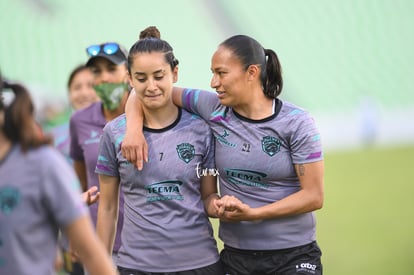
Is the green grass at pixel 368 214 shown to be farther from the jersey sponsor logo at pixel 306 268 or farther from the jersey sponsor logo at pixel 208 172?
the jersey sponsor logo at pixel 208 172

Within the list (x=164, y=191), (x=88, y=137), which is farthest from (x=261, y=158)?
(x=88, y=137)

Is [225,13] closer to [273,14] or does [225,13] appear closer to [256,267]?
[273,14]

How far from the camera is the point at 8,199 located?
3244 millimetres

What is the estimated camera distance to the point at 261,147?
15.6 feet

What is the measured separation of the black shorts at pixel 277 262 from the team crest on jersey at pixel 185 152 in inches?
22.4

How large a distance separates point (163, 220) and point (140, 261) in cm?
24

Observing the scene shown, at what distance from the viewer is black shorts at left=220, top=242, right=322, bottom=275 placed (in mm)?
4781

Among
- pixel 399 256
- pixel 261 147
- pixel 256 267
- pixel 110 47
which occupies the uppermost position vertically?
pixel 110 47

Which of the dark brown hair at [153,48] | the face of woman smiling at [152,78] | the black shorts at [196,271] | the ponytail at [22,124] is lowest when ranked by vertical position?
the black shorts at [196,271]

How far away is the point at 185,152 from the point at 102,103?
1271 mm

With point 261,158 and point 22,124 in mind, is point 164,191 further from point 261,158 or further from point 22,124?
point 22,124

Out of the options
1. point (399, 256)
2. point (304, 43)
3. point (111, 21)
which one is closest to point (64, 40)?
point (111, 21)

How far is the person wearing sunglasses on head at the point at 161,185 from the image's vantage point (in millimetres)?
4637

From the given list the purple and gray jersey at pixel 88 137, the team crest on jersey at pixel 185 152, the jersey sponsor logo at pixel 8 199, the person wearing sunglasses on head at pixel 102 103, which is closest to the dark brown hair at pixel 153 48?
the team crest on jersey at pixel 185 152
